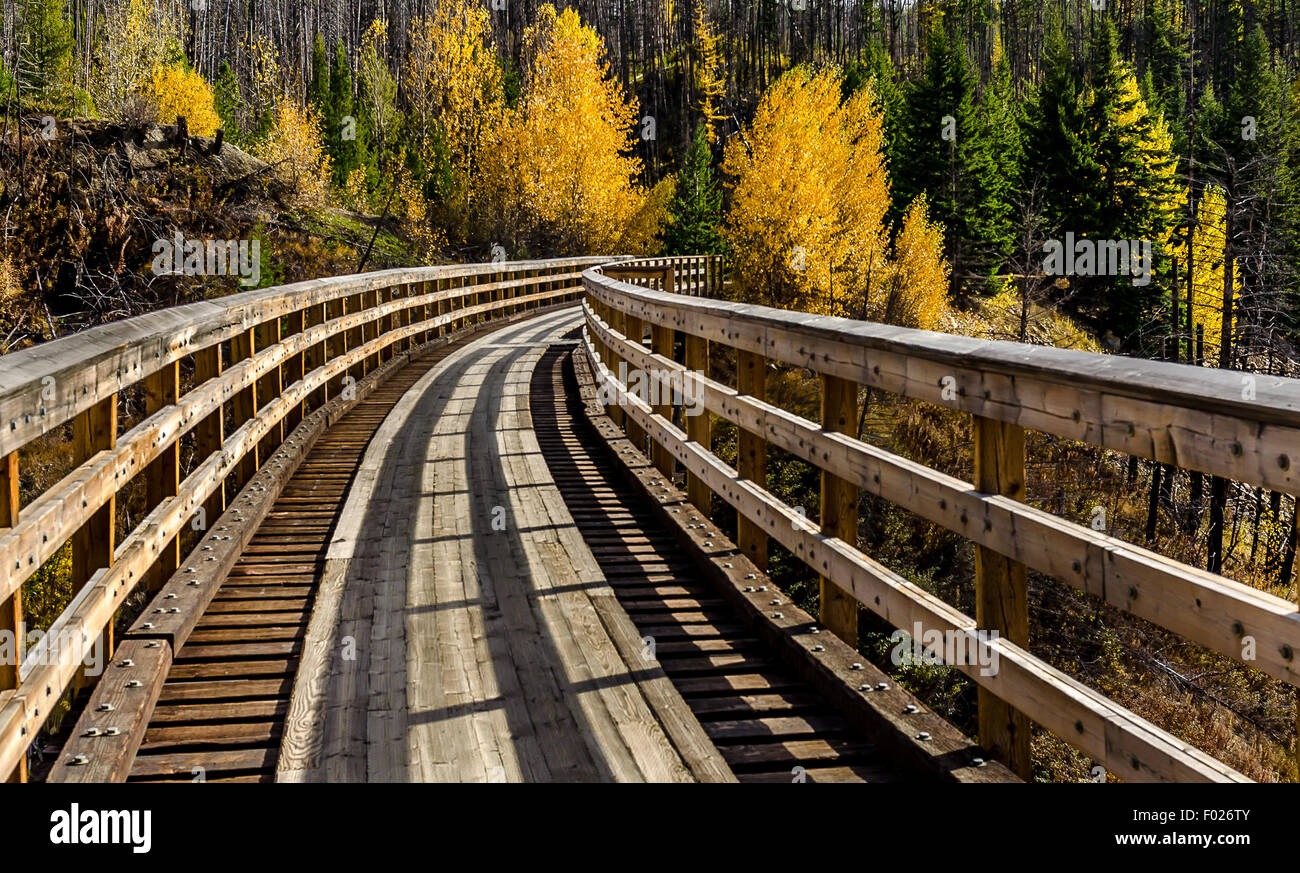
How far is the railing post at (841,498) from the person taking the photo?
436cm

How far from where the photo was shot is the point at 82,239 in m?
12.0

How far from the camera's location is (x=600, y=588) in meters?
5.39

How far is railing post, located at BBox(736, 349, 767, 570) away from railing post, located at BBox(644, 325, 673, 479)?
143 cm

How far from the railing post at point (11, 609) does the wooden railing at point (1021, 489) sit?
103 inches

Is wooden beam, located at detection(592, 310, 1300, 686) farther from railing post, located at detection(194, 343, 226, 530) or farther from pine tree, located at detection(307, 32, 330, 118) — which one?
pine tree, located at detection(307, 32, 330, 118)

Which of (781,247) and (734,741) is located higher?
(781,247)

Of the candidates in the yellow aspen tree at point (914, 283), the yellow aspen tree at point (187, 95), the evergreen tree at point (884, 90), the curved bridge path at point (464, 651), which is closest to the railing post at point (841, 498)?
the curved bridge path at point (464, 651)

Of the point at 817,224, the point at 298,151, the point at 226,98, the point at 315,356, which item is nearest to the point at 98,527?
the point at 315,356

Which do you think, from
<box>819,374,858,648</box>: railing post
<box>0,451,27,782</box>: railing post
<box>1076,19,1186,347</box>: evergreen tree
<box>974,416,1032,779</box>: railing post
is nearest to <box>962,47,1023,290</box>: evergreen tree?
<box>1076,19,1186,347</box>: evergreen tree

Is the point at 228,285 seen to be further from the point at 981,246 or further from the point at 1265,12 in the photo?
the point at 1265,12

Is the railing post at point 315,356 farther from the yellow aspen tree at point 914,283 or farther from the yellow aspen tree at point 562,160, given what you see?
the yellow aspen tree at point 914,283

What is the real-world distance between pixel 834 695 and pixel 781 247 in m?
33.4

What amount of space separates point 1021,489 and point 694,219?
147ft
